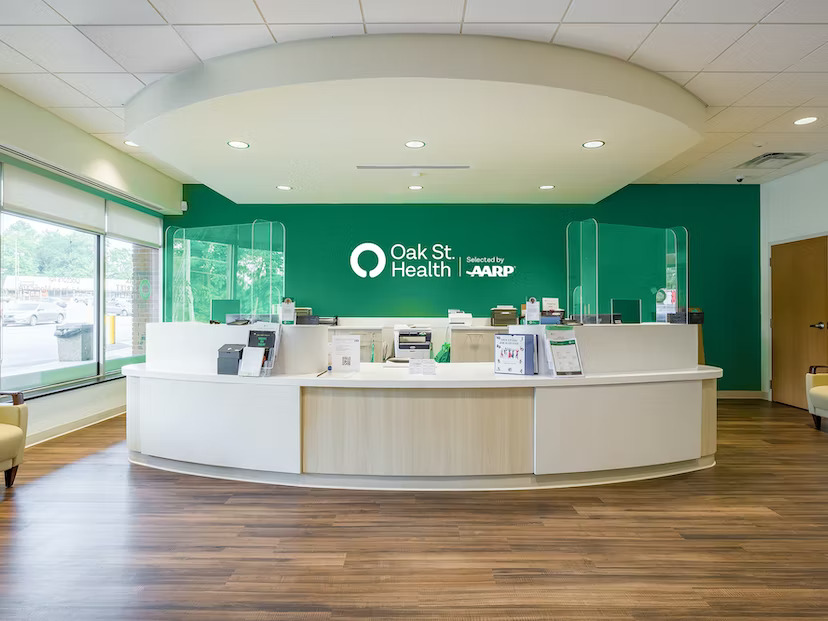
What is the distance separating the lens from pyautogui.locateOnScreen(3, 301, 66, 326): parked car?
4965 mm

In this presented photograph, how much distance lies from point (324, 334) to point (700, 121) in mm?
3957

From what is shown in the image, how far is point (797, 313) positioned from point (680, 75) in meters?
4.86

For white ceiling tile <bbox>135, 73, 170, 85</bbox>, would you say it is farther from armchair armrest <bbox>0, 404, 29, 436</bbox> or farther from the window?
armchair armrest <bbox>0, 404, 29, 436</bbox>

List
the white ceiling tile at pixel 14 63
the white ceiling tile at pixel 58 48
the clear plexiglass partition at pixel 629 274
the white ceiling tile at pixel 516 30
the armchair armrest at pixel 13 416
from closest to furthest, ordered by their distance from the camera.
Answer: the white ceiling tile at pixel 516 30 < the white ceiling tile at pixel 58 48 < the white ceiling tile at pixel 14 63 < the armchair armrest at pixel 13 416 < the clear plexiglass partition at pixel 629 274

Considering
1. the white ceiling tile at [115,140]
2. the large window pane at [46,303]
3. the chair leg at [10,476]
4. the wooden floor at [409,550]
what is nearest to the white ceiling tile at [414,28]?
the wooden floor at [409,550]

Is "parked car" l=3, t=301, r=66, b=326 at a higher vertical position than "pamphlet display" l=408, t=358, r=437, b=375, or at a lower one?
higher

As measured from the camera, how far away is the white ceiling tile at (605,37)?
3.47 meters

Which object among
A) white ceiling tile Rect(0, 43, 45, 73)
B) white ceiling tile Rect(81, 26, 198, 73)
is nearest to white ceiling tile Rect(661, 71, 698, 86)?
white ceiling tile Rect(81, 26, 198, 73)

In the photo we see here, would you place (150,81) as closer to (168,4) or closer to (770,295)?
(168,4)

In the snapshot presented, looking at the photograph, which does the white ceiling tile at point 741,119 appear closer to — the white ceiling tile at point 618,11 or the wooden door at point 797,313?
the white ceiling tile at point 618,11

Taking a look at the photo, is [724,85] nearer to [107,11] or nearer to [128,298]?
[107,11]

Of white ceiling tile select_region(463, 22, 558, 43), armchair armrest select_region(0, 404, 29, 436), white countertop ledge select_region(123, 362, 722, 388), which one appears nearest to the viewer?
white ceiling tile select_region(463, 22, 558, 43)

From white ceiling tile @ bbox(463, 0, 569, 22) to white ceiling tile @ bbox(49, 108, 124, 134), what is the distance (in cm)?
384

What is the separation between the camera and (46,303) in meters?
5.48
